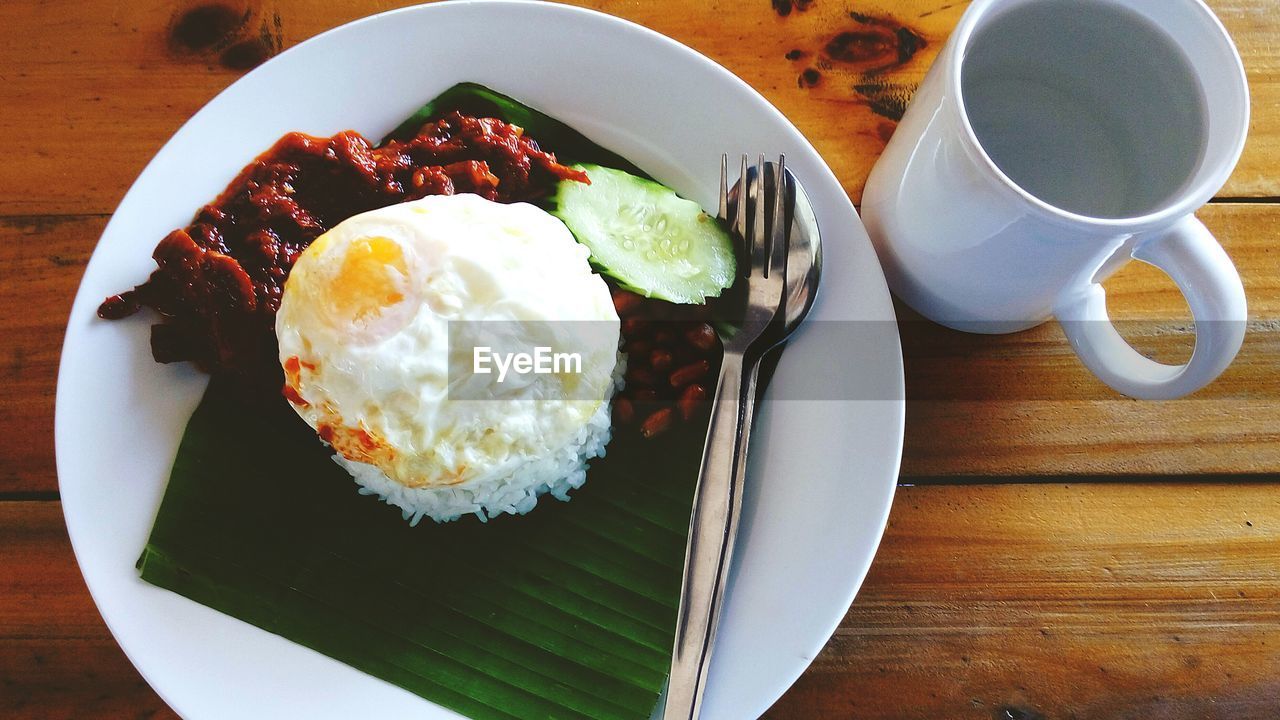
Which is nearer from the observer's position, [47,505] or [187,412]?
[187,412]

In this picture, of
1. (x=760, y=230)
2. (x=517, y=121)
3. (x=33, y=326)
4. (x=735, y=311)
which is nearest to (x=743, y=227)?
(x=760, y=230)

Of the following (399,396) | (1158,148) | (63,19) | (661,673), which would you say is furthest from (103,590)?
(1158,148)

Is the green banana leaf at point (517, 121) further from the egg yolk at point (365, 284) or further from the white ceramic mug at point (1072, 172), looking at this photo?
the white ceramic mug at point (1072, 172)

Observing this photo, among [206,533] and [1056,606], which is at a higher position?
[206,533]

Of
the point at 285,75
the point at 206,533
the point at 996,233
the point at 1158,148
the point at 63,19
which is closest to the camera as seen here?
the point at 996,233

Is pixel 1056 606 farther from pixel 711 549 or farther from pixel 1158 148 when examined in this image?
pixel 1158 148

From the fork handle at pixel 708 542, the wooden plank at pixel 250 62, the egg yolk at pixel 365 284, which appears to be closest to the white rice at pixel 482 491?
the fork handle at pixel 708 542

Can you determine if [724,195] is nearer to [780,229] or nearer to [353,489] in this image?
[780,229]
